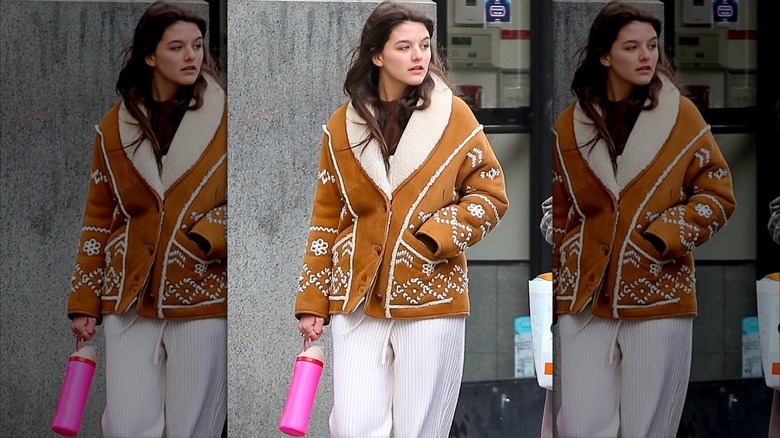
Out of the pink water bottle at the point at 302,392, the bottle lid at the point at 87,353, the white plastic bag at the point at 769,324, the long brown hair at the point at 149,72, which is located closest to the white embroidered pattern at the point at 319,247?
the pink water bottle at the point at 302,392

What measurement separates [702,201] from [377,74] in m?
1.84

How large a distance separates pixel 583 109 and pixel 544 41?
0.42 meters

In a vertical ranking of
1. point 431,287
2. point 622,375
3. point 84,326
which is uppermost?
point 431,287

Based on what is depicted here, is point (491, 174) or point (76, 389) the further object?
point (76, 389)

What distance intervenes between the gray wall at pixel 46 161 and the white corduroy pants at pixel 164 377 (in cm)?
13

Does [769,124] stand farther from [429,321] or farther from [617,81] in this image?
[429,321]

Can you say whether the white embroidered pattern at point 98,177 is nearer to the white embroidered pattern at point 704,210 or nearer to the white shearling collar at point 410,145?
the white shearling collar at point 410,145

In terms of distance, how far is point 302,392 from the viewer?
23.0 ft

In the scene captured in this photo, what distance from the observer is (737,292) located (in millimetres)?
6746

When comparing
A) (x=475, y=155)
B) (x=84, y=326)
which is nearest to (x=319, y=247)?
(x=475, y=155)

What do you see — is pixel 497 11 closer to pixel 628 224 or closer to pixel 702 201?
pixel 628 224

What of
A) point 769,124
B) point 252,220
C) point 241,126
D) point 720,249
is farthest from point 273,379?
point 769,124

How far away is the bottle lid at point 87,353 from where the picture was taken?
7391 millimetres

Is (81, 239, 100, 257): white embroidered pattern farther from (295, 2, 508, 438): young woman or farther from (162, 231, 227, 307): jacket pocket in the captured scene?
(295, 2, 508, 438): young woman
